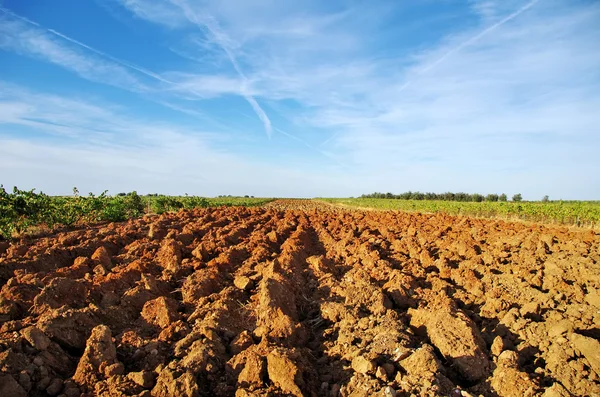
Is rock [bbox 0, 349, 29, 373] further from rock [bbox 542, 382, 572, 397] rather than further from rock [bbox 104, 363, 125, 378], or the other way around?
rock [bbox 542, 382, 572, 397]

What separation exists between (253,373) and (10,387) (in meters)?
2.44

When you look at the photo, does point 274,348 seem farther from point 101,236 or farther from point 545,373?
point 101,236

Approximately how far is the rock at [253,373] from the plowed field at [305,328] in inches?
0.7

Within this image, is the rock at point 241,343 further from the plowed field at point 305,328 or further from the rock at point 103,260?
the rock at point 103,260

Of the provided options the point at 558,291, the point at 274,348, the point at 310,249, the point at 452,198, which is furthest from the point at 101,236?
the point at 452,198

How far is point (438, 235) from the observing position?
14844 millimetres

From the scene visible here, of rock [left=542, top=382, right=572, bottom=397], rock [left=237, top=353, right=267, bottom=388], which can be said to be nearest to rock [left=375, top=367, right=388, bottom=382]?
rock [left=237, top=353, right=267, bottom=388]

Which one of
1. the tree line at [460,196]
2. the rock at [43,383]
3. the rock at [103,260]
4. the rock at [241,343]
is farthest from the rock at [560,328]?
the tree line at [460,196]

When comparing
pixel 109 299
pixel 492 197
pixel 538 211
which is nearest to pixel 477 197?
pixel 492 197

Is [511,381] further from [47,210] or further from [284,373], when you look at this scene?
[47,210]

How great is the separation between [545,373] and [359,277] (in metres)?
4.11

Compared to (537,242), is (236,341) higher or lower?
lower

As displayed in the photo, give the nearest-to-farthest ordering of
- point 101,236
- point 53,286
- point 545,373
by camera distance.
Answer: point 545,373 → point 53,286 → point 101,236

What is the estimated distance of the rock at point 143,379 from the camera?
404 centimetres
